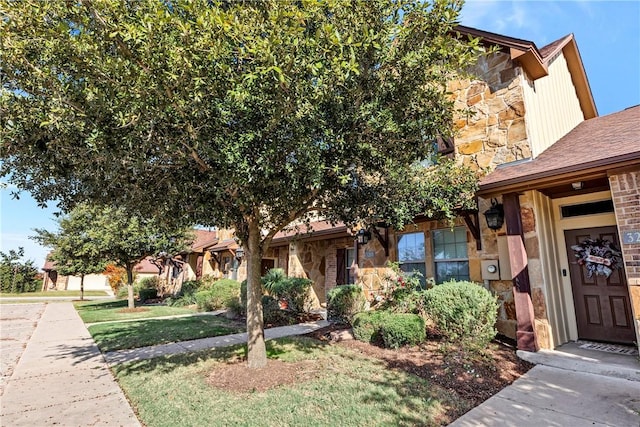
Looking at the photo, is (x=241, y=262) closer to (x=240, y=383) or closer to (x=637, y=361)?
(x=240, y=383)

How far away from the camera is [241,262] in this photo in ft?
54.5

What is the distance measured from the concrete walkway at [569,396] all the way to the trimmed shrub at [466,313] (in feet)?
2.68

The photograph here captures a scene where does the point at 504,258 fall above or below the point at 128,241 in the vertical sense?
below

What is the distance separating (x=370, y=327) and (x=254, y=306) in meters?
2.79

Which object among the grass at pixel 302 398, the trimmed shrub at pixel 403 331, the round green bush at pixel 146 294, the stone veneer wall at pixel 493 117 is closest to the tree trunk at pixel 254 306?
the grass at pixel 302 398

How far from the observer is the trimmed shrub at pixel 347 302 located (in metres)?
9.09

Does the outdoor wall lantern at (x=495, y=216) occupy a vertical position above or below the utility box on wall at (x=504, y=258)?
Answer: above

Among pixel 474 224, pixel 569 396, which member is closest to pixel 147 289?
pixel 474 224

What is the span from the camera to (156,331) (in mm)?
9508

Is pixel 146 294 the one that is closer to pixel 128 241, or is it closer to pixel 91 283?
pixel 128 241

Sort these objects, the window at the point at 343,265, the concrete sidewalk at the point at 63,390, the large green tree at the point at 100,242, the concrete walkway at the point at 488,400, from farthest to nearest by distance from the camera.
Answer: the large green tree at the point at 100,242 < the window at the point at 343,265 < the concrete sidewalk at the point at 63,390 < the concrete walkway at the point at 488,400

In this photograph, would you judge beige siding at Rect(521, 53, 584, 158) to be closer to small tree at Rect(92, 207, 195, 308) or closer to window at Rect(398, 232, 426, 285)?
window at Rect(398, 232, 426, 285)

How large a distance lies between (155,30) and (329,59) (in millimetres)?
1860

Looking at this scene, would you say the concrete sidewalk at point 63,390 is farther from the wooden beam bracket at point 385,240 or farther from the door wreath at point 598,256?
the door wreath at point 598,256
